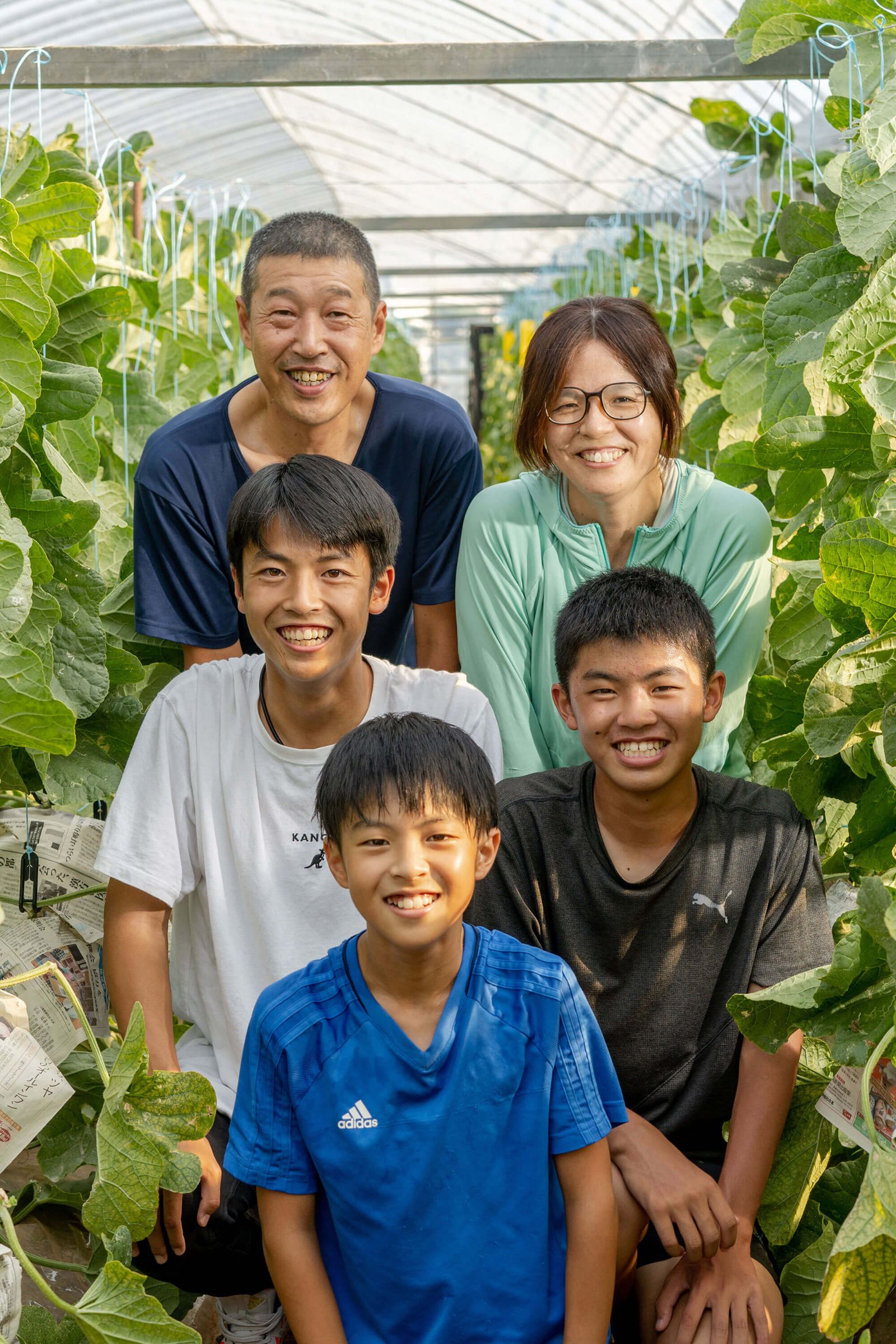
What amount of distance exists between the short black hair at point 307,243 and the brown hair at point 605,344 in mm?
290

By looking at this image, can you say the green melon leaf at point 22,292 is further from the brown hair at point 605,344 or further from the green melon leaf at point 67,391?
the brown hair at point 605,344

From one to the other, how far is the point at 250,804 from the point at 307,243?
0.93m

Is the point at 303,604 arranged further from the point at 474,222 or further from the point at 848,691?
the point at 474,222

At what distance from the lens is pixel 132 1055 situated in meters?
1.59

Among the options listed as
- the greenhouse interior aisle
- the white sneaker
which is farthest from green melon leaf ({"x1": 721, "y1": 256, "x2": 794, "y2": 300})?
the white sneaker

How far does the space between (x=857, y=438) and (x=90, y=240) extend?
2.05 m

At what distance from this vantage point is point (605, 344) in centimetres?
219

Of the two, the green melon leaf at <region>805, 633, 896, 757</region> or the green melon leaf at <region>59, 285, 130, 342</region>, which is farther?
the green melon leaf at <region>59, 285, 130, 342</region>

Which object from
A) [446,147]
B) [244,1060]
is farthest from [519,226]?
[244,1060]

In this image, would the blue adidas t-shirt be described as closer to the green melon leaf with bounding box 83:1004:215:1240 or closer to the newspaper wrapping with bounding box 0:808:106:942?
the green melon leaf with bounding box 83:1004:215:1240

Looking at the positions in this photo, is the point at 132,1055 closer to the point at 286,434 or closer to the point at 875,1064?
the point at 875,1064

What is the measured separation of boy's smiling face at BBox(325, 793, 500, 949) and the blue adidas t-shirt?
99 millimetres


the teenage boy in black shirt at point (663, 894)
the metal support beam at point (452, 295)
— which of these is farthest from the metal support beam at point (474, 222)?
the teenage boy in black shirt at point (663, 894)

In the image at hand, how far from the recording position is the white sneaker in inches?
72.5
